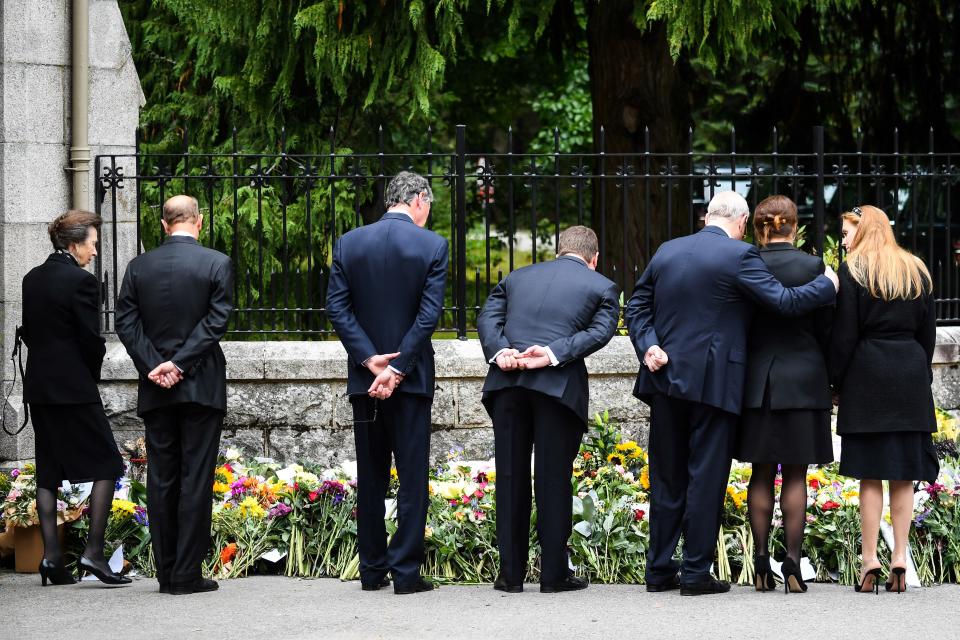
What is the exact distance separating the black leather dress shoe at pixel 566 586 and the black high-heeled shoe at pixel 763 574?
2.62 feet

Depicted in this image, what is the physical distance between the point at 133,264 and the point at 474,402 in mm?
2708

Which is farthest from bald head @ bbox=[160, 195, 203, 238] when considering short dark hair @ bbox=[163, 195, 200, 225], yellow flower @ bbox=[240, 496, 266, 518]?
yellow flower @ bbox=[240, 496, 266, 518]

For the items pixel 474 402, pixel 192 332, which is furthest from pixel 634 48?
pixel 192 332

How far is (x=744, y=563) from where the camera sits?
21.6ft

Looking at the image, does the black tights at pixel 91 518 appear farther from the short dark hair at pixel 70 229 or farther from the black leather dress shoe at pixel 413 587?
the black leather dress shoe at pixel 413 587

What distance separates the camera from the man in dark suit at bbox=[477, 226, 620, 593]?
20.4ft

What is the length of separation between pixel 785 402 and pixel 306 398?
3.38 metres

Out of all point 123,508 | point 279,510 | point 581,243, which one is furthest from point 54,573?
point 581,243

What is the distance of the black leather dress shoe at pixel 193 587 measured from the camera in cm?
632

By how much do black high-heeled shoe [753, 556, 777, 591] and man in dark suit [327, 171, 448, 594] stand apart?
154cm

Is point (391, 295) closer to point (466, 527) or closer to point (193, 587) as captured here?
point (466, 527)

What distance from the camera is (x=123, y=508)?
22.7ft

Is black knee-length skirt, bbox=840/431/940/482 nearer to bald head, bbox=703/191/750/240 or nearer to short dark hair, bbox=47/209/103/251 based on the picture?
bald head, bbox=703/191/750/240

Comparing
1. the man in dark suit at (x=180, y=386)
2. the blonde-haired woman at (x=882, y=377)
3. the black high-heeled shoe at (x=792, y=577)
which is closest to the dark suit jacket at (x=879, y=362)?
the blonde-haired woman at (x=882, y=377)
